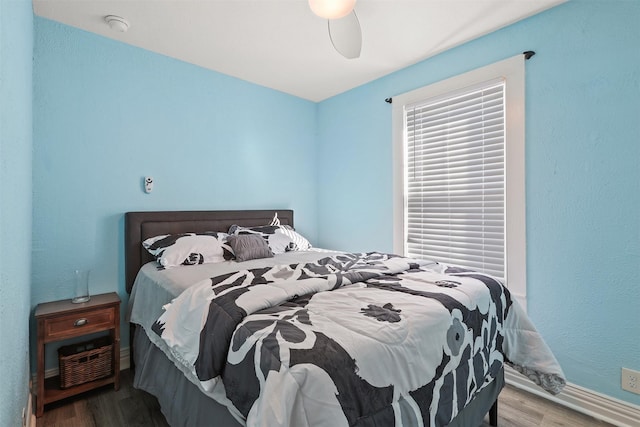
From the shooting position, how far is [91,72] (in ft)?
7.79

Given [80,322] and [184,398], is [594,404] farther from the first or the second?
[80,322]

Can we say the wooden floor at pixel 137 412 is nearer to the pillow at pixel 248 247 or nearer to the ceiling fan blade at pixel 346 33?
the pillow at pixel 248 247

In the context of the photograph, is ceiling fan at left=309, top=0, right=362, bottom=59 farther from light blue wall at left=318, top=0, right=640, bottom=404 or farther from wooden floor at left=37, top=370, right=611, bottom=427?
wooden floor at left=37, top=370, right=611, bottom=427

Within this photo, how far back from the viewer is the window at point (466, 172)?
89.8 inches

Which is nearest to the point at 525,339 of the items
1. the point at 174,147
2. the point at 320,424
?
the point at 320,424

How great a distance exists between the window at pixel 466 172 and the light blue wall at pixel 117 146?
1.60m

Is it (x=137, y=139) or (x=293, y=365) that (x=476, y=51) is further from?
(x=137, y=139)

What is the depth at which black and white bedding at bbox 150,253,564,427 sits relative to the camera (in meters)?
0.92

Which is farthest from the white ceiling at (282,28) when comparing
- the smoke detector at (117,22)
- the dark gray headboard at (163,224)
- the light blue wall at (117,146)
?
the dark gray headboard at (163,224)

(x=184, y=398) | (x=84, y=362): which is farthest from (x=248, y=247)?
(x=84, y=362)

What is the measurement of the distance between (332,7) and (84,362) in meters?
2.71

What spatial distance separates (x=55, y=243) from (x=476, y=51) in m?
3.55

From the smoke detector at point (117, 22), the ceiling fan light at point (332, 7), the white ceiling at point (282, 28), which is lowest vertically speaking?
the ceiling fan light at point (332, 7)

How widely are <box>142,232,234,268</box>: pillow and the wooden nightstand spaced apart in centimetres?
43
